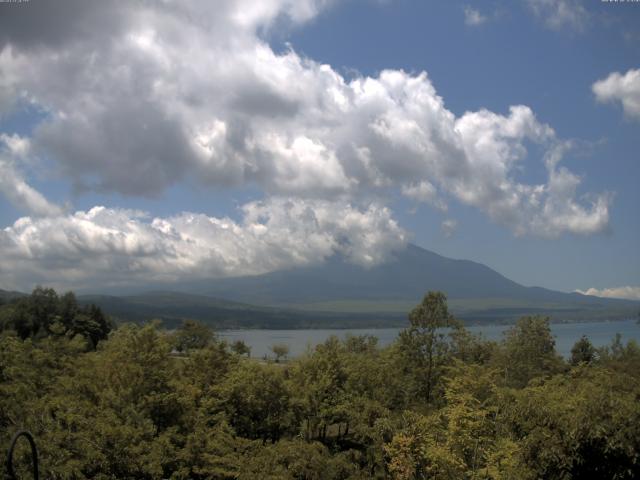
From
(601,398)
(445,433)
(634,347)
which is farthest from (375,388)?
(634,347)

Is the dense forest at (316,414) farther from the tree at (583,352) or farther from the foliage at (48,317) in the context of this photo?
the foliage at (48,317)

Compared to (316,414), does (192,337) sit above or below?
above

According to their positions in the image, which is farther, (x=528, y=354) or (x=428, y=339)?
(x=528, y=354)

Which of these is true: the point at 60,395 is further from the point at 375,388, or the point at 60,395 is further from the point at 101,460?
the point at 375,388

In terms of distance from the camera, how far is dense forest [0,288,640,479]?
15.4m

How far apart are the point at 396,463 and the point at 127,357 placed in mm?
14747

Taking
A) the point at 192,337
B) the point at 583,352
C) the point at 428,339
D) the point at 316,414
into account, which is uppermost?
the point at 428,339

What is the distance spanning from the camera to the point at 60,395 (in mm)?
25469

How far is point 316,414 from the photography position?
30828mm

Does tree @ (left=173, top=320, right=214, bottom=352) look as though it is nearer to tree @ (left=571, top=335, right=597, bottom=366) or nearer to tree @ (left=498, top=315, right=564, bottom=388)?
tree @ (left=498, top=315, right=564, bottom=388)

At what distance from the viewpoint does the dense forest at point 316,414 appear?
15406mm

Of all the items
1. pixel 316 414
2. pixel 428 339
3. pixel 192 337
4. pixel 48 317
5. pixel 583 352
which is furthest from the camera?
pixel 48 317

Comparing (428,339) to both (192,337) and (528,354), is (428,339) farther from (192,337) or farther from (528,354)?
(192,337)

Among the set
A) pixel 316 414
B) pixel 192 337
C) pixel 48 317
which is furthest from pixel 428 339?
pixel 48 317
